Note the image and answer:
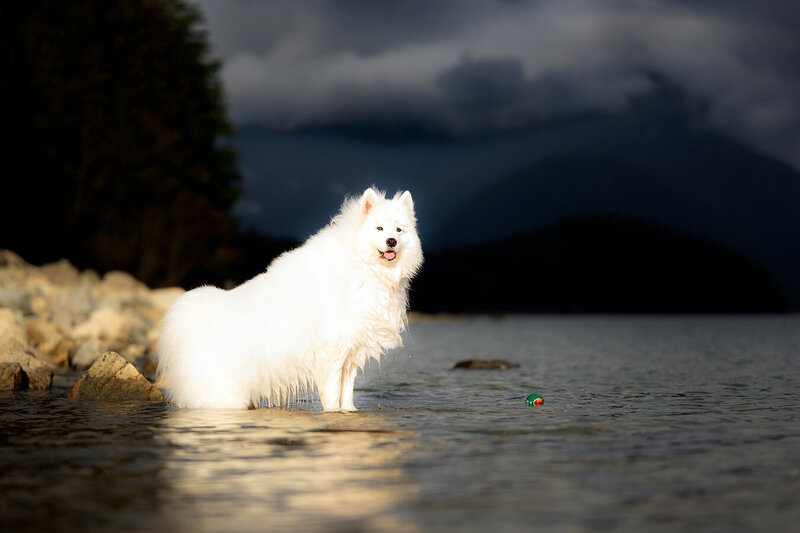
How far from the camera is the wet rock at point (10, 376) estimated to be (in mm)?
13594

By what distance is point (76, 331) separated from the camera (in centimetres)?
2094

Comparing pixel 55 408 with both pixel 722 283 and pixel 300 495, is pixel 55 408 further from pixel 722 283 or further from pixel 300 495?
pixel 722 283

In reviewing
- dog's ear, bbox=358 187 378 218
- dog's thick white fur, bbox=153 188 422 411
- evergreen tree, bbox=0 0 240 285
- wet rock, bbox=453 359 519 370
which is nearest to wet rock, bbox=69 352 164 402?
dog's thick white fur, bbox=153 188 422 411

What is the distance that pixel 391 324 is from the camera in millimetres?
10906

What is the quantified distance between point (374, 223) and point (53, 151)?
88.6ft

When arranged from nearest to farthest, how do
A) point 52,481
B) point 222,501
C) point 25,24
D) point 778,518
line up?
point 778,518 → point 222,501 → point 52,481 → point 25,24

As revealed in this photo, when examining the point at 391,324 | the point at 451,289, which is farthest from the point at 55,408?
the point at 451,289

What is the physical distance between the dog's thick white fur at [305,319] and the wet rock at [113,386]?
67.7 inches

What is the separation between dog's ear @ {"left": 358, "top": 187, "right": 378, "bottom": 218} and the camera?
10477 millimetres

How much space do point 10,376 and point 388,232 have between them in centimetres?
695

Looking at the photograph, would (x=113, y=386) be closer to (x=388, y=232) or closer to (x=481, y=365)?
(x=388, y=232)

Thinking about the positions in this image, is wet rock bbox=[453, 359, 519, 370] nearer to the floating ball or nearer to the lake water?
the lake water

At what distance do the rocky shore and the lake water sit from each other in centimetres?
83

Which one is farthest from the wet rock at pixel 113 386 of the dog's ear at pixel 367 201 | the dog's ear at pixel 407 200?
the dog's ear at pixel 407 200
